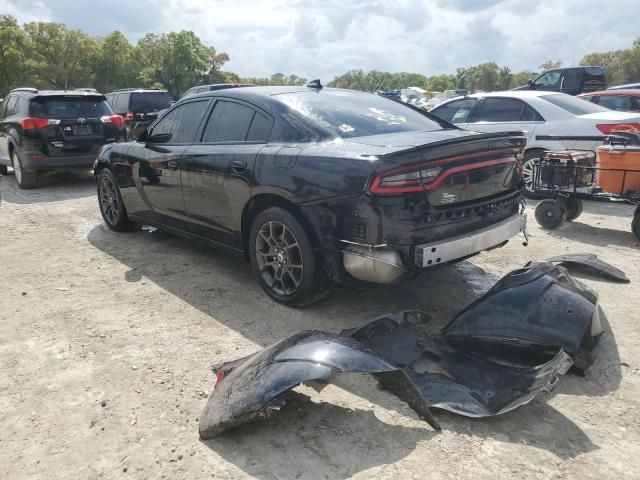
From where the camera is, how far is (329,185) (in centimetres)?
335


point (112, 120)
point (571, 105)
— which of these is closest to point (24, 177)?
point (112, 120)

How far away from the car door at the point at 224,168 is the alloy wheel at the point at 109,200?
1861mm

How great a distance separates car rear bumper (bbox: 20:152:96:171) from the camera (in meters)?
8.87

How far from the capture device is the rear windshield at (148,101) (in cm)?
1415

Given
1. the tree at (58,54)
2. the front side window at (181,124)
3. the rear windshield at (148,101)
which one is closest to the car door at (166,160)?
the front side window at (181,124)

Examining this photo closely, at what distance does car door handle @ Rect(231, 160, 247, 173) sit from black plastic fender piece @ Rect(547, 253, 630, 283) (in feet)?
8.95

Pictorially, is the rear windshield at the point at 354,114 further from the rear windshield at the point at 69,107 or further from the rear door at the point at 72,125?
the rear windshield at the point at 69,107

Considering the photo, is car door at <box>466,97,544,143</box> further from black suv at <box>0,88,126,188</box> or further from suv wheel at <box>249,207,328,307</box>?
black suv at <box>0,88,126,188</box>

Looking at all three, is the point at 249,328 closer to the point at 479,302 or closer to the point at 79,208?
the point at 479,302

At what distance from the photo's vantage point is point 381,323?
3.20 m

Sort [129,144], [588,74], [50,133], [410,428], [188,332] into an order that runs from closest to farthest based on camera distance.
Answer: [410,428], [188,332], [129,144], [50,133], [588,74]

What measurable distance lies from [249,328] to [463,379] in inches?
61.5

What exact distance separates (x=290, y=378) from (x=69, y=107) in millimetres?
8585

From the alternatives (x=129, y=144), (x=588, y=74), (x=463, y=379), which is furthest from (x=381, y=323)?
(x=588, y=74)
